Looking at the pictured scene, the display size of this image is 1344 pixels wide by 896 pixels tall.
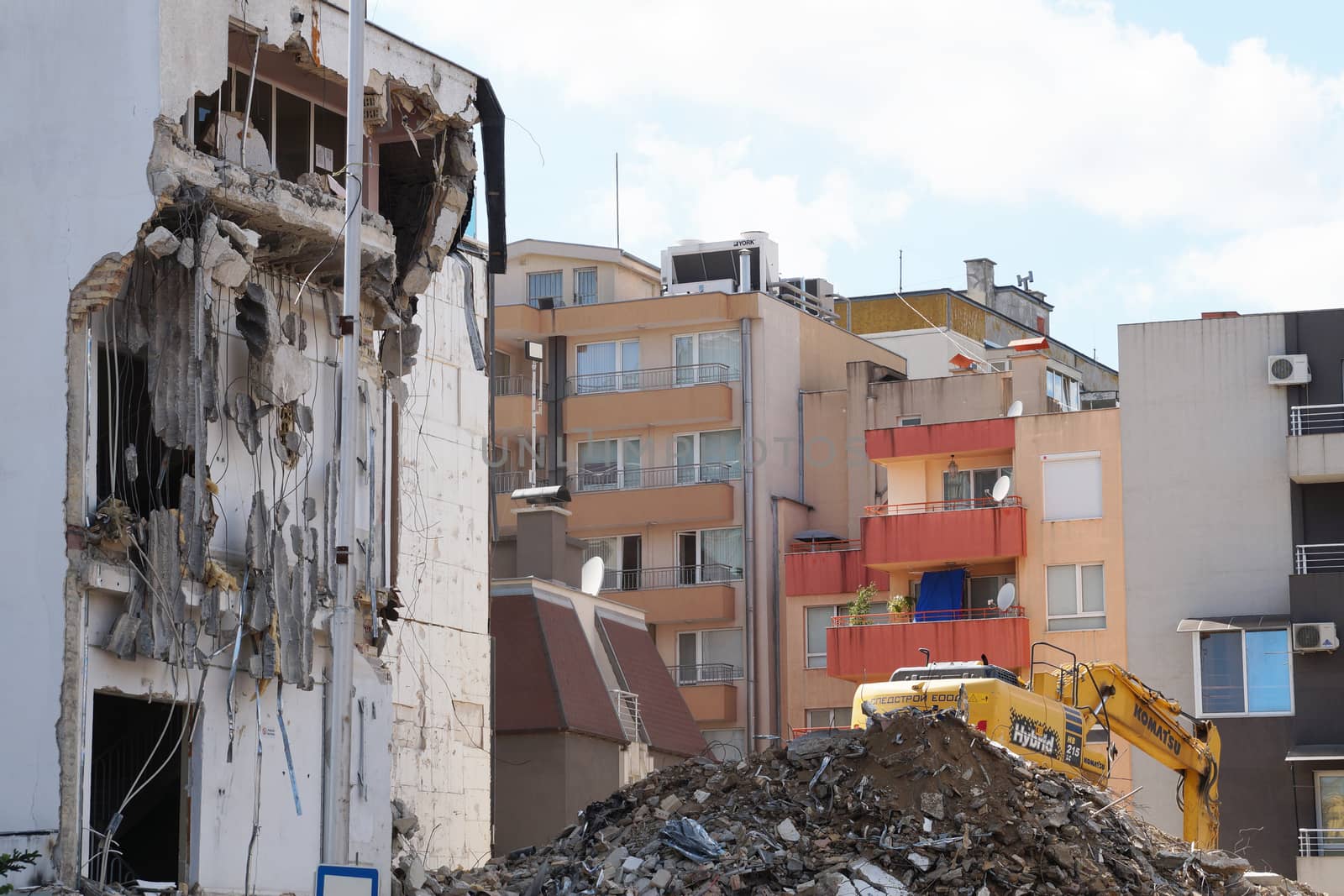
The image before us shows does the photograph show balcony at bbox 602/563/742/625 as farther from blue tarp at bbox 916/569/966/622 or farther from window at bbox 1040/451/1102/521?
window at bbox 1040/451/1102/521

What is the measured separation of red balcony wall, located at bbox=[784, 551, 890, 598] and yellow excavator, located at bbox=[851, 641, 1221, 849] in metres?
20.2

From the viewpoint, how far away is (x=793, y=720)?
50.3 metres

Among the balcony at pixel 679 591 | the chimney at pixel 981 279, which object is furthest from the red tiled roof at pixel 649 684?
the chimney at pixel 981 279

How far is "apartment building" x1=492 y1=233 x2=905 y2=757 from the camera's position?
169 ft

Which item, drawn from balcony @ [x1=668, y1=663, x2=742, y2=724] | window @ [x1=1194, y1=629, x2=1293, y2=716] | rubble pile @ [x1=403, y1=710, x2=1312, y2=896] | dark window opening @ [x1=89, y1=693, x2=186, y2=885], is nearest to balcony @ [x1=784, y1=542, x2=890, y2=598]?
balcony @ [x1=668, y1=663, x2=742, y2=724]

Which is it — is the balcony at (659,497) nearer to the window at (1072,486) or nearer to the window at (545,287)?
the window at (545,287)

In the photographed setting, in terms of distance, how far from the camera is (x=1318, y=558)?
42.5m

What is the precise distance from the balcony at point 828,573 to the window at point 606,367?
6804mm

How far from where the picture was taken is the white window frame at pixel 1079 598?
151 ft

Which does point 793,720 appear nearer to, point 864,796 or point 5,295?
point 864,796

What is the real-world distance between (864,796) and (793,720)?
2920 centimetres

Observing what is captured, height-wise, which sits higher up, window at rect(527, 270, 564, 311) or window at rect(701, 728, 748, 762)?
window at rect(527, 270, 564, 311)

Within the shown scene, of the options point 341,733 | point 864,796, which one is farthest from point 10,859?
point 864,796

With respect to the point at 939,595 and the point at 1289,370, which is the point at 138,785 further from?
the point at 939,595
